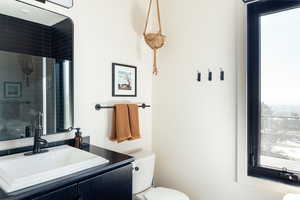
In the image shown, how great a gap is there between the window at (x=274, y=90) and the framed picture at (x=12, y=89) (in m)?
1.69

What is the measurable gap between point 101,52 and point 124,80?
0.34 m

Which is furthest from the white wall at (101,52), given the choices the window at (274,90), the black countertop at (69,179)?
the window at (274,90)

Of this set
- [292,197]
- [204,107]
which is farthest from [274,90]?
[292,197]

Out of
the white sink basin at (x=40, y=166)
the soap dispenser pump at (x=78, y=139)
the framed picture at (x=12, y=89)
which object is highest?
the framed picture at (x=12, y=89)

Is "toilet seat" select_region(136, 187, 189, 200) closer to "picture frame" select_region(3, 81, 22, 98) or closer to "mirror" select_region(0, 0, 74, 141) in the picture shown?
"mirror" select_region(0, 0, 74, 141)

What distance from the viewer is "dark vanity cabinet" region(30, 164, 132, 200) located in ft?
3.19

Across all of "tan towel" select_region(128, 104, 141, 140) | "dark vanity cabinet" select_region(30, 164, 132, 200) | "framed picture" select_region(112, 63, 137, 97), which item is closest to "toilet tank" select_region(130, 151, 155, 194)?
"tan towel" select_region(128, 104, 141, 140)

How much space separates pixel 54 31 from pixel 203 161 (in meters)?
1.67

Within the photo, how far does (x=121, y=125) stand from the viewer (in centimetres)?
182

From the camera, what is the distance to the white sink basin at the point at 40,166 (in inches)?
35.1

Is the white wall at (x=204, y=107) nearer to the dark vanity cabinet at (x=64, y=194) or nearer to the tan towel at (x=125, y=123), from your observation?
the tan towel at (x=125, y=123)

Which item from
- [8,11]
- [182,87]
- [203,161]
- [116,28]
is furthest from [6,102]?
[203,161]

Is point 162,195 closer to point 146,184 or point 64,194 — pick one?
point 146,184

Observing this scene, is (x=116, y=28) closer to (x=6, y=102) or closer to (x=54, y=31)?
(x=54, y=31)
